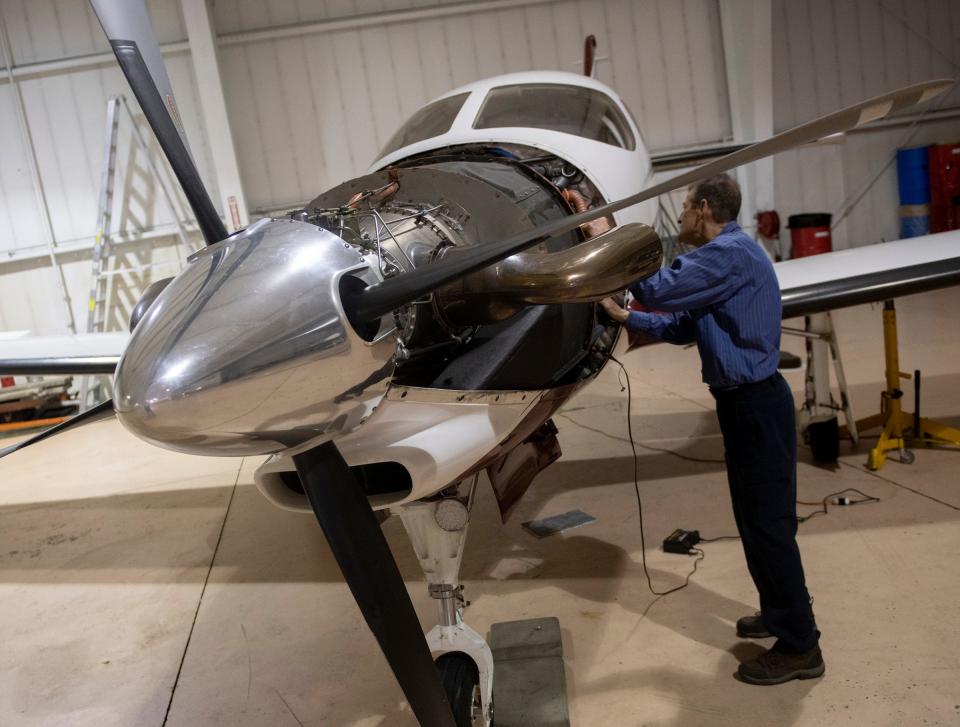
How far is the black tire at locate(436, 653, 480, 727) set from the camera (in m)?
3.19

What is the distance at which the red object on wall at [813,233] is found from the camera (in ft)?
46.1

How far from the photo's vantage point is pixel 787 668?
11.4 feet

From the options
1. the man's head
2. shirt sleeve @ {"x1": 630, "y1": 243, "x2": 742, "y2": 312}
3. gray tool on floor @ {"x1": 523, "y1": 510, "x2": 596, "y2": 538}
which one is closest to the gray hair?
the man's head

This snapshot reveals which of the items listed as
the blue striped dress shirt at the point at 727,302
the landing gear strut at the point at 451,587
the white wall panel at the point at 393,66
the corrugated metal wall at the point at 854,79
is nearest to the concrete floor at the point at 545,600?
the landing gear strut at the point at 451,587

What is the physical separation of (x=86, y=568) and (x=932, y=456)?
5.81 m

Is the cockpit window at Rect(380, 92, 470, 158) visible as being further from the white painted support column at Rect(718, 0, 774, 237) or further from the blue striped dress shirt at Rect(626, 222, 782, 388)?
the white painted support column at Rect(718, 0, 774, 237)

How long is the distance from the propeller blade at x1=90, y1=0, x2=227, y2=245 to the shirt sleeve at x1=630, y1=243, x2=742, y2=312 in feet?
5.58

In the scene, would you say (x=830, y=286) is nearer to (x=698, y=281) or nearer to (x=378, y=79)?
(x=698, y=281)

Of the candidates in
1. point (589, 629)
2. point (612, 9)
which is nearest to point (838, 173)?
point (612, 9)

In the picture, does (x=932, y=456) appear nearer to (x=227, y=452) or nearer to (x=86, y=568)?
(x=227, y=452)

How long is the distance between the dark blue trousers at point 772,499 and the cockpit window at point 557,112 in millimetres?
1958

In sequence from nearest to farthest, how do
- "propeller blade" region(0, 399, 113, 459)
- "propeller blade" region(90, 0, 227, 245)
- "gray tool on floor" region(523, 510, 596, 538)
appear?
"propeller blade" region(0, 399, 113, 459) → "propeller blade" region(90, 0, 227, 245) → "gray tool on floor" region(523, 510, 596, 538)

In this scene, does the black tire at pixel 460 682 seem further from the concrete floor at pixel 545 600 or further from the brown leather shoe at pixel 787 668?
the brown leather shoe at pixel 787 668

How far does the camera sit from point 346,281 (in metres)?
2.32
